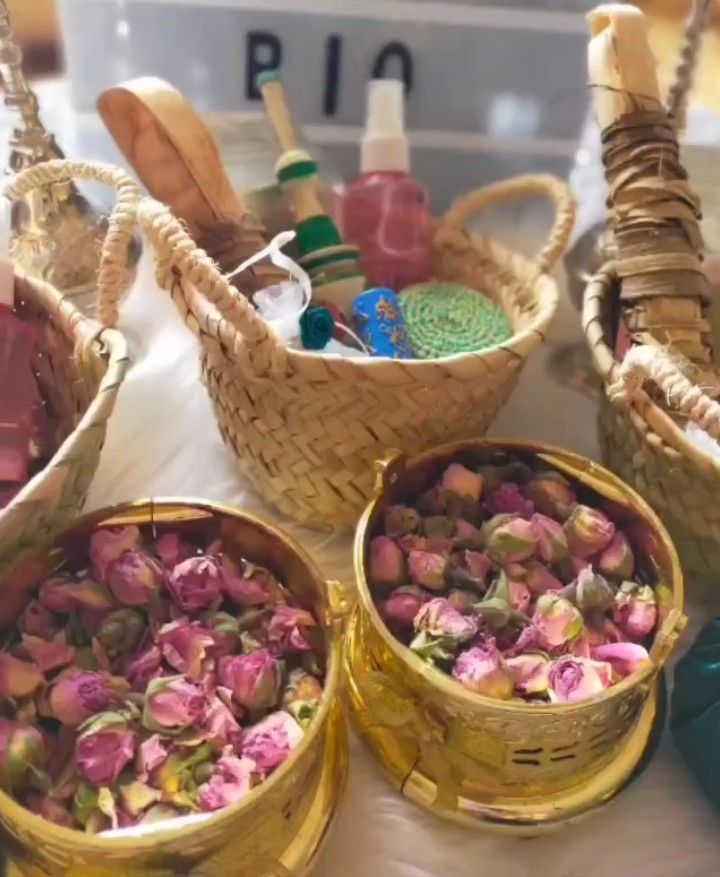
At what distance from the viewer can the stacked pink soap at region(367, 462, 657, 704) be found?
42 cm

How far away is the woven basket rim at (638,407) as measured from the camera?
468 mm

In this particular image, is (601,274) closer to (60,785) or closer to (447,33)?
(447,33)

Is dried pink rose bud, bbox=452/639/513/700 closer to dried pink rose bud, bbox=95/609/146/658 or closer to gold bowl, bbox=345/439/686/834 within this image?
gold bowl, bbox=345/439/686/834

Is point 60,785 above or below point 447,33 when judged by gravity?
below

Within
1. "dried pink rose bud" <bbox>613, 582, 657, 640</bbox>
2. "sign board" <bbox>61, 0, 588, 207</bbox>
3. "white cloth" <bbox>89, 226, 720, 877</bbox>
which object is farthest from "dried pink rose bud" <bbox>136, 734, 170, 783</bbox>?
"sign board" <bbox>61, 0, 588, 207</bbox>

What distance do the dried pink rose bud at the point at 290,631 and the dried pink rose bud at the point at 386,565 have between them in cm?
4

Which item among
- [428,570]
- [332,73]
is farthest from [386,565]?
[332,73]

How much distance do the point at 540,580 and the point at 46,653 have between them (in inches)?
8.7

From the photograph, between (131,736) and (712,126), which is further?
(712,126)

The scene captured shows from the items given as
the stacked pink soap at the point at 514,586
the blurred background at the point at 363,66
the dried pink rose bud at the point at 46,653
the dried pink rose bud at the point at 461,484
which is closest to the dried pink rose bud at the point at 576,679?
the stacked pink soap at the point at 514,586

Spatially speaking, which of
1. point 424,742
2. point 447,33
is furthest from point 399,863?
point 447,33

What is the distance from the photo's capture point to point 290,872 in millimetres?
414

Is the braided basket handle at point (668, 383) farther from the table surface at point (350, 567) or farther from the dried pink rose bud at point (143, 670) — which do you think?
the dried pink rose bud at point (143, 670)

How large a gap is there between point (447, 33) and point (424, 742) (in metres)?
0.48
